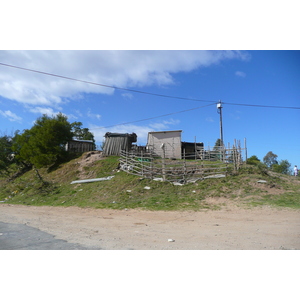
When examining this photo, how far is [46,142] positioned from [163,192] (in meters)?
17.8

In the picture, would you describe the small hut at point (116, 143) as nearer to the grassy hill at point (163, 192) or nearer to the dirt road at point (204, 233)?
the grassy hill at point (163, 192)

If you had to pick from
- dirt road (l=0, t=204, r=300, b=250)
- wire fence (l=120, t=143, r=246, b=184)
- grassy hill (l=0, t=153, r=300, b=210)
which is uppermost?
wire fence (l=120, t=143, r=246, b=184)

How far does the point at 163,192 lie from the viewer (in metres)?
14.6

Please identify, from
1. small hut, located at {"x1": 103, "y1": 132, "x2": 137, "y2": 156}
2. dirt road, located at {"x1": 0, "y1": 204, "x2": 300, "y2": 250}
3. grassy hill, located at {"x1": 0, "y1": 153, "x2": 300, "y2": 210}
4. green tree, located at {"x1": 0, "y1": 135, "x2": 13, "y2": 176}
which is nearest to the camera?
dirt road, located at {"x1": 0, "y1": 204, "x2": 300, "y2": 250}

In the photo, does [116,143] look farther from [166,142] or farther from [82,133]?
[82,133]

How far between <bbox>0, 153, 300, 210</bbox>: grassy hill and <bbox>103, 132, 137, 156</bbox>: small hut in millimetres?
5479

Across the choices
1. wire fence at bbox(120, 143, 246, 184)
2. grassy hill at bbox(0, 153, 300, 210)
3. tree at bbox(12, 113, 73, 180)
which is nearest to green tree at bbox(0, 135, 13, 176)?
tree at bbox(12, 113, 73, 180)

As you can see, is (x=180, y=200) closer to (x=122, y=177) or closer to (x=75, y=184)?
(x=122, y=177)

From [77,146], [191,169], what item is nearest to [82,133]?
[77,146]

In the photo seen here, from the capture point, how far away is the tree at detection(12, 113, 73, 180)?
26.9 metres

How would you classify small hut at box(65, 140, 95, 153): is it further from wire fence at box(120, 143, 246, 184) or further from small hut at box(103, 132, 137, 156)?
wire fence at box(120, 143, 246, 184)

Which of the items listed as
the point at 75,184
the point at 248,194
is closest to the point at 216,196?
the point at 248,194

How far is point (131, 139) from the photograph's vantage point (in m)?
28.2

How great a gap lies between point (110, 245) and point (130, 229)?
2.08m
